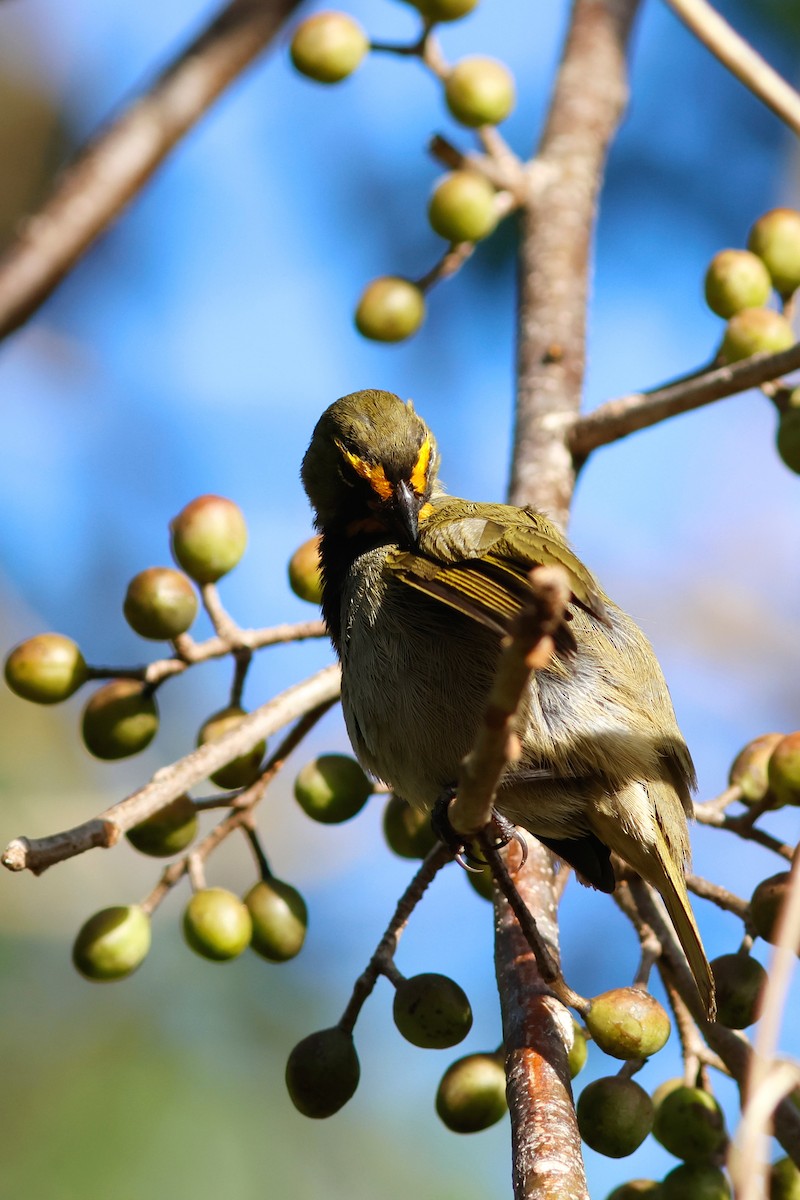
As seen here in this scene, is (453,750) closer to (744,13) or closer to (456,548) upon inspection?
(456,548)

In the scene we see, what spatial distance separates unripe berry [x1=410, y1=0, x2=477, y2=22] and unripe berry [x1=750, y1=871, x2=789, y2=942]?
2.93m

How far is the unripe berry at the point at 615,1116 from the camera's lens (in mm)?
2572

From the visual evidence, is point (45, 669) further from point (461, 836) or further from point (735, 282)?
point (735, 282)

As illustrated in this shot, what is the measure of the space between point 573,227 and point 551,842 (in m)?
2.47

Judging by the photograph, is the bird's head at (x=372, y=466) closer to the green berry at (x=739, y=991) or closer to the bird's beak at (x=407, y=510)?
the bird's beak at (x=407, y=510)

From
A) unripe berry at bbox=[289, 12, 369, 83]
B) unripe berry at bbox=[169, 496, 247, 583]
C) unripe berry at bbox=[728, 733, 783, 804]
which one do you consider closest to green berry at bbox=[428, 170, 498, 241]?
unripe berry at bbox=[289, 12, 369, 83]

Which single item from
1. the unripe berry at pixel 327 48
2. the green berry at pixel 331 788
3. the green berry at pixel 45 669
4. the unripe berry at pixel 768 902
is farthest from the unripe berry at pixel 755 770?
the unripe berry at pixel 327 48

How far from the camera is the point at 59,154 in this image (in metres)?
8.00

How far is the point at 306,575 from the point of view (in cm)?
364

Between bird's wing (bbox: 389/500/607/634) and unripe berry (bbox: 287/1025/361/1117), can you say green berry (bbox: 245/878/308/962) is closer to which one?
unripe berry (bbox: 287/1025/361/1117)

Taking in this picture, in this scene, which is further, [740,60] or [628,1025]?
[740,60]

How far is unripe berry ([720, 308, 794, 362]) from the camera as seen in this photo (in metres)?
3.54

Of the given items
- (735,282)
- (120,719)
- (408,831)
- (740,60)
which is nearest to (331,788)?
(408,831)

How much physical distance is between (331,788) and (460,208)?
1.85 metres
